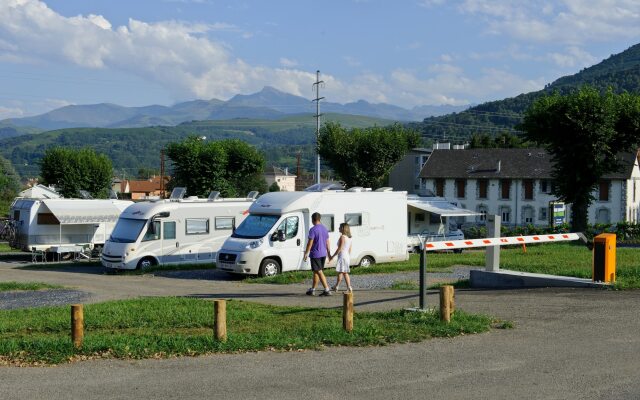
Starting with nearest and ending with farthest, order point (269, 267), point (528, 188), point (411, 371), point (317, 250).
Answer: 1. point (411, 371)
2. point (317, 250)
3. point (269, 267)
4. point (528, 188)

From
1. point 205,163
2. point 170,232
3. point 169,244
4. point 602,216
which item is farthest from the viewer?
point 602,216

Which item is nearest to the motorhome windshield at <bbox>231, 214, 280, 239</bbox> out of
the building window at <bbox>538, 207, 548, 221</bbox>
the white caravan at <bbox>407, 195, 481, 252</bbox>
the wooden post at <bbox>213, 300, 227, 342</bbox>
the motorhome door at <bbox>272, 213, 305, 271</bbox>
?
the motorhome door at <bbox>272, 213, 305, 271</bbox>

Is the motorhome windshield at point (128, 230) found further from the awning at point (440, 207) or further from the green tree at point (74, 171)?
the green tree at point (74, 171)

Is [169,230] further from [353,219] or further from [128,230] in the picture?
[353,219]

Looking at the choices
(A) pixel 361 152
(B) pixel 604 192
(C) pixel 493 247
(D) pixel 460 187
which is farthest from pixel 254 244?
(D) pixel 460 187

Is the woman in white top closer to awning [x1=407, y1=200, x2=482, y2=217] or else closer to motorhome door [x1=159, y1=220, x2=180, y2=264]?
motorhome door [x1=159, y1=220, x2=180, y2=264]

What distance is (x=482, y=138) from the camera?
3917 inches

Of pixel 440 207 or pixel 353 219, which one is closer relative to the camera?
pixel 353 219

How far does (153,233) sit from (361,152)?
39438 millimetres

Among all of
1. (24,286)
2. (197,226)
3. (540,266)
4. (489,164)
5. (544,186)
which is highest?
(489,164)

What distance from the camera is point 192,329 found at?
11484 millimetres

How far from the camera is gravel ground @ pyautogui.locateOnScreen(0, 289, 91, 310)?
626 inches

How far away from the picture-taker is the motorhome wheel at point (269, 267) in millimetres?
20812

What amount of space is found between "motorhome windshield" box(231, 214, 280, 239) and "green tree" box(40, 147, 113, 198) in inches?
1426
